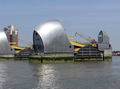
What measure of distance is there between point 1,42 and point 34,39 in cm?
2457

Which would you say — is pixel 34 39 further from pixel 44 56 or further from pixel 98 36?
pixel 98 36

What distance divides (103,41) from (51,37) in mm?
29414

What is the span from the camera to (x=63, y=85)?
2314 centimetres

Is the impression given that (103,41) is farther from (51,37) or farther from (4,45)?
(4,45)

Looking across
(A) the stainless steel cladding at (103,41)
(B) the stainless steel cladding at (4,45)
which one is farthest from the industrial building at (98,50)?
(B) the stainless steel cladding at (4,45)

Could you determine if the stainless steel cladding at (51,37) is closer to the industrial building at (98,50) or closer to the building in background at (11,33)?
the industrial building at (98,50)

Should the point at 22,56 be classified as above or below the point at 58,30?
below

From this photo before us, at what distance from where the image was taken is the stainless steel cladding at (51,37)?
212 feet

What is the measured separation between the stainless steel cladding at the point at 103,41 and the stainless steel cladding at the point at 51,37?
76.0 feet

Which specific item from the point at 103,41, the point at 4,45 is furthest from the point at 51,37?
the point at 4,45

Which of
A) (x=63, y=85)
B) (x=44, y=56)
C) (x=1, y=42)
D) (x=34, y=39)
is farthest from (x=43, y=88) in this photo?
(x=1, y=42)

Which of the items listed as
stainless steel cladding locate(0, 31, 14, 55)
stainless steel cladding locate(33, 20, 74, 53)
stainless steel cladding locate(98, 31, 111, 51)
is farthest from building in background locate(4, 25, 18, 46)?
stainless steel cladding locate(33, 20, 74, 53)

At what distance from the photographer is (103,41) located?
290 ft

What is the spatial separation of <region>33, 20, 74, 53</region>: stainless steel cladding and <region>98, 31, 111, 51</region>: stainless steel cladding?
23177mm
